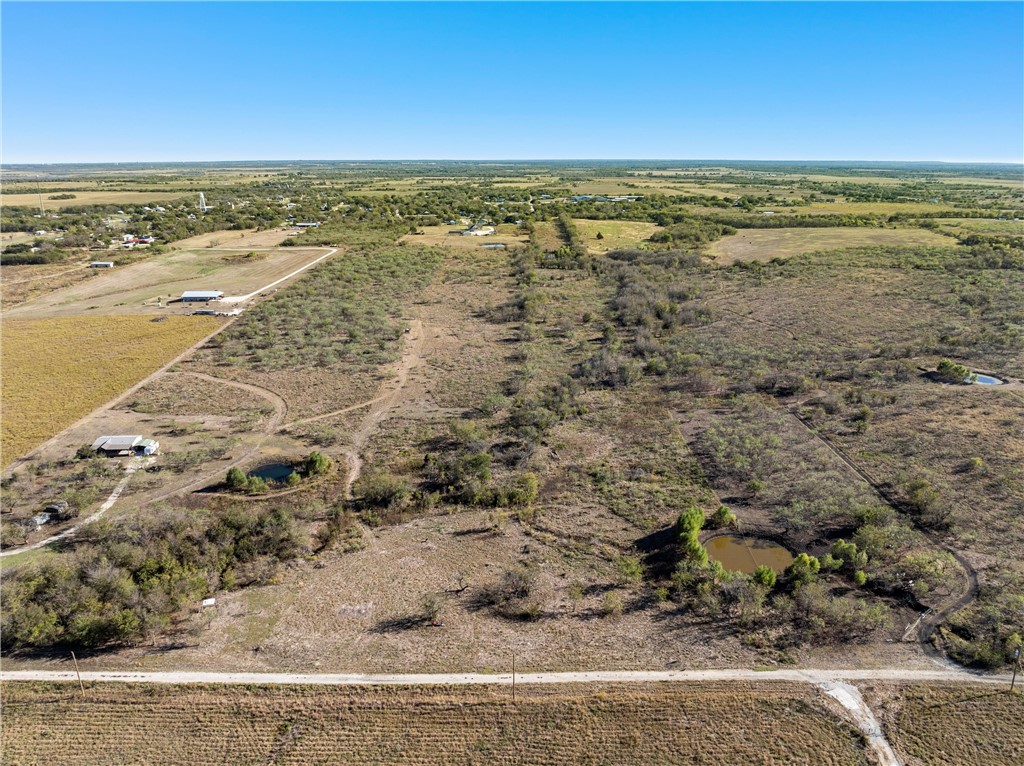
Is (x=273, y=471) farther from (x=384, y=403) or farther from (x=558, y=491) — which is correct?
(x=558, y=491)

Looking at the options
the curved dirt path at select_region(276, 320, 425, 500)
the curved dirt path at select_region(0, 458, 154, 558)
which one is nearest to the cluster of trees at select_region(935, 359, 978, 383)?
the curved dirt path at select_region(276, 320, 425, 500)

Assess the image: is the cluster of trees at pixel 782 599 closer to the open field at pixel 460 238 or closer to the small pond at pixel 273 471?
the small pond at pixel 273 471

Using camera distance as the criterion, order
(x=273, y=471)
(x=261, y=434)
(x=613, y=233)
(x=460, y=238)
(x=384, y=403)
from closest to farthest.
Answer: (x=273, y=471)
(x=261, y=434)
(x=384, y=403)
(x=460, y=238)
(x=613, y=233)

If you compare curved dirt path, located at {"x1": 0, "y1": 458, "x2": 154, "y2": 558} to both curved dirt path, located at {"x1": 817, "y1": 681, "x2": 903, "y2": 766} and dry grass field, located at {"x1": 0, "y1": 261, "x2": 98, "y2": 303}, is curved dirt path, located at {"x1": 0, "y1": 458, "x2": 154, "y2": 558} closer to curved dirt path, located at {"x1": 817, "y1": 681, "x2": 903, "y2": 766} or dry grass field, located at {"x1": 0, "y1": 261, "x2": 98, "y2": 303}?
curved dirt path, located at {"x1": 817, "y1": 681, "x2": 903, "y2": 766}

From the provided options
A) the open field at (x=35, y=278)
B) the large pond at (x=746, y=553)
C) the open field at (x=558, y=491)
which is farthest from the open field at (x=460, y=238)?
the large pond at (x=746, y=553)

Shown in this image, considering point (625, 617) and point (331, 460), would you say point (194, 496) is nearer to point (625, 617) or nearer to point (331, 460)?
point (331, 460)

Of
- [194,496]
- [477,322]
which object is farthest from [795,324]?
[194,496]

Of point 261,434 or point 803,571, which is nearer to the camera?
point 803,571

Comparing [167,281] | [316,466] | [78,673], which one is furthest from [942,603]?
[167,281]
